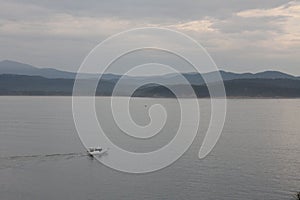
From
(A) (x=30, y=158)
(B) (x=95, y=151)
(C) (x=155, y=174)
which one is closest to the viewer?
(C) (x=155, y=174)

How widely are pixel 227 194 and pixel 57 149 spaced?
2629 cm

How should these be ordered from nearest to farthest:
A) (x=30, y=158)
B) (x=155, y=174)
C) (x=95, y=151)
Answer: (x=155, y=174)
(x=30, y=158)
(x=95, y=151)

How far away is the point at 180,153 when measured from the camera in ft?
168

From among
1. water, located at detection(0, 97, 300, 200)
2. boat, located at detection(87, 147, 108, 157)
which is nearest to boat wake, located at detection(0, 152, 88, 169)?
water, located at detection(0, 97, 300, 200)

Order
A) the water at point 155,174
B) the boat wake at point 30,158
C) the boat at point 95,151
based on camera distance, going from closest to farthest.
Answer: the water at point 155,174 → the boat wake at point 30,158 → the boat at point 95,151

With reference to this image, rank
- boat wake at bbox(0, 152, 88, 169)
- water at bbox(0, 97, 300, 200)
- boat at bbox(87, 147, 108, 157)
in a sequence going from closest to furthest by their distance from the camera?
water at bbox(0, 97, 300, 200) < boat wake at bbox(0, 152, 88, 169) < boat at bbox(87, 147, 108, 157)

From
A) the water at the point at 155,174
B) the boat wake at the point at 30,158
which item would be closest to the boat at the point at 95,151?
the boat wake at the point at 30,158

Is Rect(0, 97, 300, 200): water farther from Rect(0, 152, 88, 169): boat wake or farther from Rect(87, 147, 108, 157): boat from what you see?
Rect(87, 147, 108, 157): boat

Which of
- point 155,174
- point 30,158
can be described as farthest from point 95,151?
point 155,174

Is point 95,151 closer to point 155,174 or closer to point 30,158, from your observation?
point 30,158

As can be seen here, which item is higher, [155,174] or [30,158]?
[30,158]

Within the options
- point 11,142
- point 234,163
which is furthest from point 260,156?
point 11,142

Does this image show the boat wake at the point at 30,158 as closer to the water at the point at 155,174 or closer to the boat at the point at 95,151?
the water at the point at 155,174

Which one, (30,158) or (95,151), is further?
(95,151)
